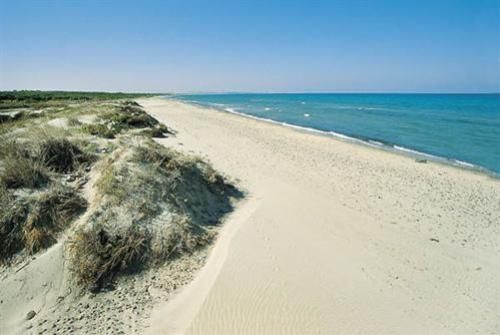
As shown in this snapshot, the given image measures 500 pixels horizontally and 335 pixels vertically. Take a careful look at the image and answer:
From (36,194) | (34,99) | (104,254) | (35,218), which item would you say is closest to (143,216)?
(104,254)

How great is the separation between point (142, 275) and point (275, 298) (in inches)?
81.4

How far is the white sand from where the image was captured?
4.58 m

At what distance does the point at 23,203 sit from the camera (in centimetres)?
624

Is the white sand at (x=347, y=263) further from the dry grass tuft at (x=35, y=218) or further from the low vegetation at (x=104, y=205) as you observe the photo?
the dry grass tuft at (x=35, y=218)

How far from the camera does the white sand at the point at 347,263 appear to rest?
4.58 m

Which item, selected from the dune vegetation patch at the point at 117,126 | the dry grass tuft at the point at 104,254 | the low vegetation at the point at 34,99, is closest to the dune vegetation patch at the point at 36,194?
the dry grass tuft at the point at 104,254

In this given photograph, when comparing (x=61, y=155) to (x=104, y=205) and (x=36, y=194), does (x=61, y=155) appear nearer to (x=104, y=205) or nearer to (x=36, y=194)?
(x=36, y=194)

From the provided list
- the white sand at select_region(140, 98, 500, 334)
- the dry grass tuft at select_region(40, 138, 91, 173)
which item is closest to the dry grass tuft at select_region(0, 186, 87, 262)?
the dry grass tuft at select_region(40, 138, 91, 173)

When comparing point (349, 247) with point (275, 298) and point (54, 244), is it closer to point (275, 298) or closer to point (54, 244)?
point (275, 298)

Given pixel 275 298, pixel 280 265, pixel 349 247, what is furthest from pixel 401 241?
pixel 275 298

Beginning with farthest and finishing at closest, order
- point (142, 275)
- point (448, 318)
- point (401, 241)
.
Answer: point (401, 241)
point (142, 275)
point (448, 318)

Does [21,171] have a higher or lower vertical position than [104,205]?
higher

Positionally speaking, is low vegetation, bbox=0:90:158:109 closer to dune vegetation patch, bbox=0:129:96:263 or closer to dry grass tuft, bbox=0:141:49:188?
dune vegetation patch, bbox=0:129:96:263

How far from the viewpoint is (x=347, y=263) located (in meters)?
6.08
